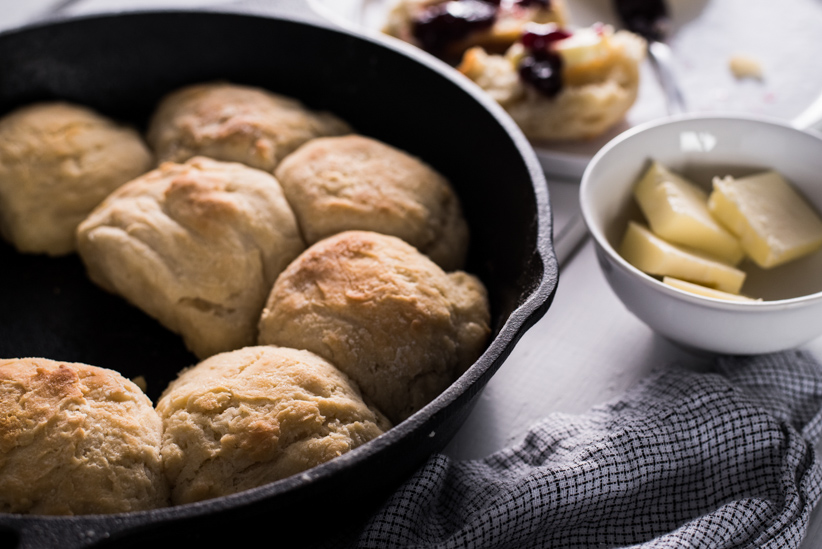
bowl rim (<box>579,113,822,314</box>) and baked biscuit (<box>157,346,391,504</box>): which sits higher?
bowl rim (<box>579,113,822,314</box>)

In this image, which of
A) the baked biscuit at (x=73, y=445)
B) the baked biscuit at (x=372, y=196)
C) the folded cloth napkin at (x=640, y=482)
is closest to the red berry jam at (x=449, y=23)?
the baked biscuit at (x=372, y=196)

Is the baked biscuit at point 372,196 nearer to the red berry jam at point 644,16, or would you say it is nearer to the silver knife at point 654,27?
the silver knife at point 654,27

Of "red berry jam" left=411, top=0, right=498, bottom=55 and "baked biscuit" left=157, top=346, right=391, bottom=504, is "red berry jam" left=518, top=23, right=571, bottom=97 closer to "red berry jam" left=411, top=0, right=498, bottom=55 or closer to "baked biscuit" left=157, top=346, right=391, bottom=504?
"red berry jam" left=411, top=0, right=498, bottom=55

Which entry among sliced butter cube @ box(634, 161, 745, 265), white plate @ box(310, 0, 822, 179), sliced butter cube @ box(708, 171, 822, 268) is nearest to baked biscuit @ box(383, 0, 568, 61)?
white plate @ box(310, 0, 822, 179)

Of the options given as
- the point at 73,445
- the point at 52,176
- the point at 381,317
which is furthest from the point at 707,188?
the point at 52,176

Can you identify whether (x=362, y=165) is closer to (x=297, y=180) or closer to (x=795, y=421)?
(x=297, y=180)

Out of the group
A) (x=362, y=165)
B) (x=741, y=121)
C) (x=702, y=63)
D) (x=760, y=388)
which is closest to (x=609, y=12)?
(x=702, y=63)

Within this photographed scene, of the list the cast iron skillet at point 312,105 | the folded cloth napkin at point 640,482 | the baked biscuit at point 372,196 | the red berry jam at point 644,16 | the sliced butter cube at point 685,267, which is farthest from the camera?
the red berry jam at point 644,16

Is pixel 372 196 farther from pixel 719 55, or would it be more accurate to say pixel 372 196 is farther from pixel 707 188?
pixel 719 55
